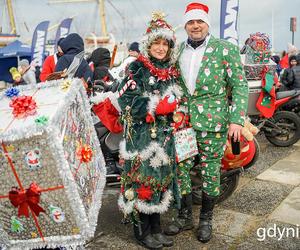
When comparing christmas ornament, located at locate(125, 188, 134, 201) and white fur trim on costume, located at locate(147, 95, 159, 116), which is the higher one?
white fur trim on costume, located at locate(147, 95, 159, 116)

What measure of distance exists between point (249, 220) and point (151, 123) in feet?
4.48

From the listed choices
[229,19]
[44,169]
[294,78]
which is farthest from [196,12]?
[294,78]

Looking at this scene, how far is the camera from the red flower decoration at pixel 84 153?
89.2 inches

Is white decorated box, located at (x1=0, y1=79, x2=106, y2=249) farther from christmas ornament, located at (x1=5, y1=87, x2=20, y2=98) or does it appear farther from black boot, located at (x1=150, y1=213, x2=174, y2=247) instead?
black boot, located at (x1=150, y1=213, x2=174, y2=247)

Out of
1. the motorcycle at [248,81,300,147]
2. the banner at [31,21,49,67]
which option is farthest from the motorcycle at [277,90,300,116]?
the banner at [31,21,49,67]

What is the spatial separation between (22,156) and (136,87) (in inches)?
41.2

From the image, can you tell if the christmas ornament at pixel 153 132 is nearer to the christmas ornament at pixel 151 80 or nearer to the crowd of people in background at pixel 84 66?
the christmas ornament at pixel 151 80

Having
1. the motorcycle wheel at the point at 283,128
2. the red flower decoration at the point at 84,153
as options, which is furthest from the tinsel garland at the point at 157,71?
the motorcycle wheel at the point at 283,128

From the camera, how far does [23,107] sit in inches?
81.0

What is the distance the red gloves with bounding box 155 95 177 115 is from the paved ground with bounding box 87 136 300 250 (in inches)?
A: 43.2

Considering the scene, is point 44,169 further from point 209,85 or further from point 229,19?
point 229,19

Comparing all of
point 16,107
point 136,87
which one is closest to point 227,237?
point 136,87

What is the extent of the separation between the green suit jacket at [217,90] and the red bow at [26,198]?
135cm

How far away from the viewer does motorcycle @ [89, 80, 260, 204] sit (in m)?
3.35
